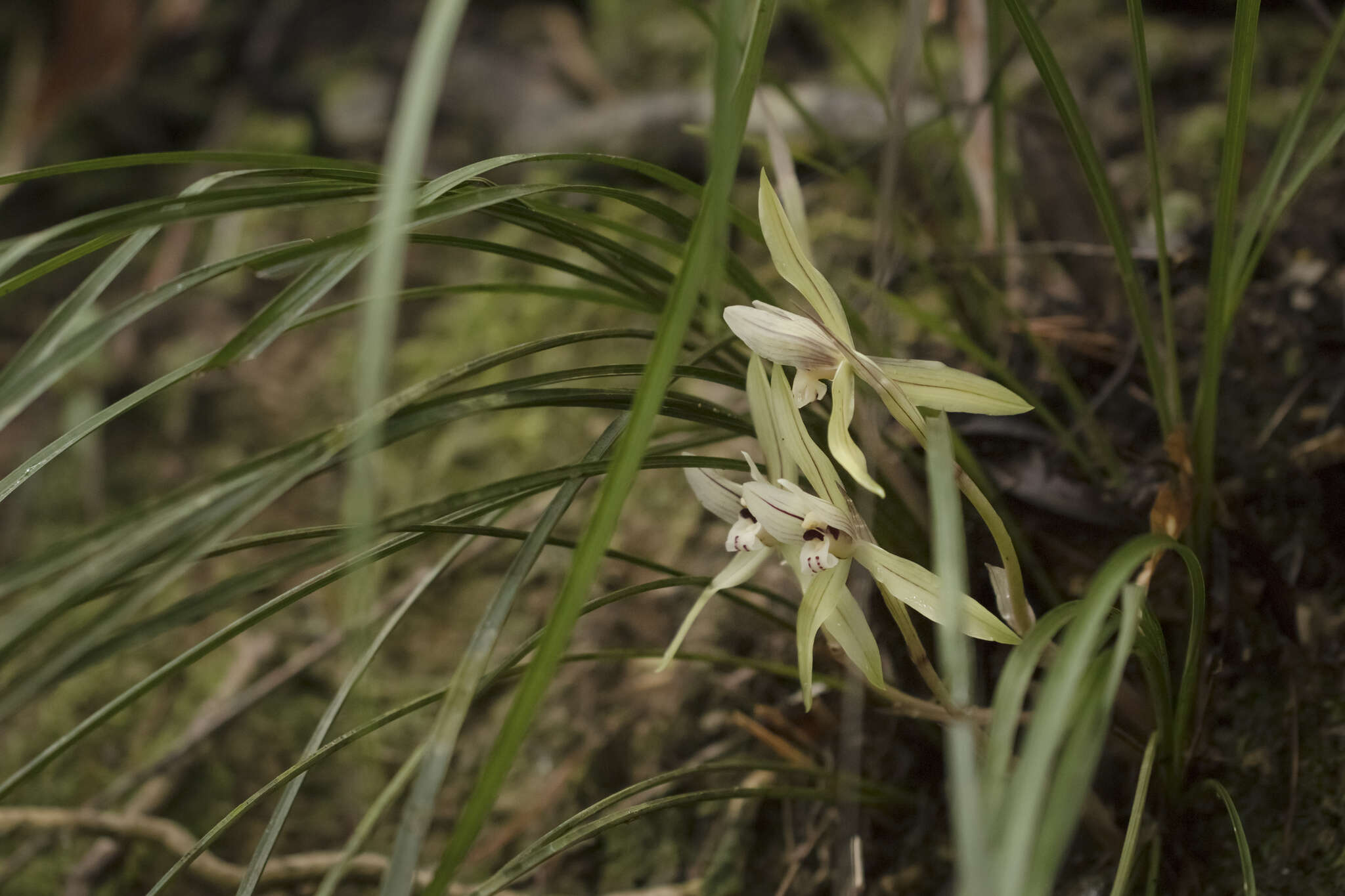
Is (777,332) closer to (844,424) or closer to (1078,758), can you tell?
(844,424)

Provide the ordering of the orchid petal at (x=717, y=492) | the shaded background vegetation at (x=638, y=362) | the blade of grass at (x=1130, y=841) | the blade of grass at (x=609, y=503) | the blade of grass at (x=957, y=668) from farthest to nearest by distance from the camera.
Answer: the shaded background vegetation at (x=638, y=362) → the orchid petal at (x=717, y=492) → the blade of grass at (x=1130, y=841) → the blade of grass at (x=609, y=503) → the blade of grass at (x=957, y=668)

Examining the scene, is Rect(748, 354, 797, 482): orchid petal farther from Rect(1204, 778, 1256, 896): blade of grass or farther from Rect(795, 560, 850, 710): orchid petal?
Rect(1204, 778, 1256, 896): blade of grass

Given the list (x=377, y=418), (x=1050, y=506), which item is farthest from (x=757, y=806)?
(x=377, y=418)

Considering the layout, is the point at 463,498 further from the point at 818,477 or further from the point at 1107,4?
the point at 1107,4

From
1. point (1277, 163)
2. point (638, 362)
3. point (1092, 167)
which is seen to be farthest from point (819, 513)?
point (638, 362)

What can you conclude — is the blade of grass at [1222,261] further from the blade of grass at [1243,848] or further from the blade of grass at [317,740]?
the blade of grass at [317,740]

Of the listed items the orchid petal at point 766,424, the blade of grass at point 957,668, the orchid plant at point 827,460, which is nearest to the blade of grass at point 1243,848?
the orchid plant at point 827,460
